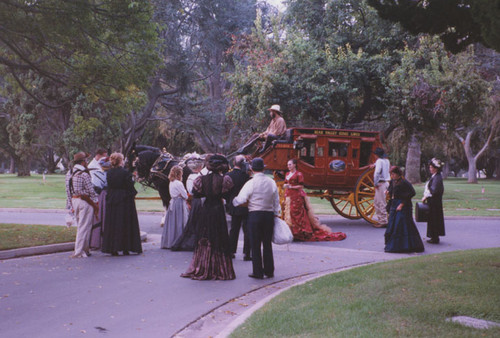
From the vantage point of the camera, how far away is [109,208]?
10.9 metres

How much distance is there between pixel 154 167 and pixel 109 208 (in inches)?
122

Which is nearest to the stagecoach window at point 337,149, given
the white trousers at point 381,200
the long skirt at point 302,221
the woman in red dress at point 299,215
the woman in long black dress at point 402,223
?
the white trousers at point 381,200

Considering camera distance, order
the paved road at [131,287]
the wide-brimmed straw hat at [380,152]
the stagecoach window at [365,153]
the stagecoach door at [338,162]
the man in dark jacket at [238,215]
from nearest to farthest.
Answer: the paved road at [131,287] < the man in dark jacket at [238,215] < the wide-brimmed straw hat at [380,152] < the stagecoach door at [338,162] < the stagecoach window at [365,153]

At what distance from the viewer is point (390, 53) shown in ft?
80.5

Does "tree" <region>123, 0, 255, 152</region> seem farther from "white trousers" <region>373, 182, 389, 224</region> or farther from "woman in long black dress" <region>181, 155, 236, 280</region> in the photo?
"woman in long black dress" <region>181, 155, 236, 280</region>

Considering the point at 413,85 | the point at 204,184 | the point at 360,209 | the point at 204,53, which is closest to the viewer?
the point at 204,184

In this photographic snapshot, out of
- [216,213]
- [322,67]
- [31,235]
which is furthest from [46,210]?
[216,213]

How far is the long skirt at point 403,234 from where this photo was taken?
11523 millimetres

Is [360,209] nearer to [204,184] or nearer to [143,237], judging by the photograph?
[143,237]

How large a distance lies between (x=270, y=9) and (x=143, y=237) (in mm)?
32887

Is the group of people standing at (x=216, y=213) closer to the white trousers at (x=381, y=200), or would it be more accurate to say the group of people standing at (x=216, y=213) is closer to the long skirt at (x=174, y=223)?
the long skirt at (x=174, y=223)

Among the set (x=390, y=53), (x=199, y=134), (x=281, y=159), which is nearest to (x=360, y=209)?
(x=281, y=159)

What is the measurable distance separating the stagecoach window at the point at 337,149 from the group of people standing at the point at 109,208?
650 centimetres

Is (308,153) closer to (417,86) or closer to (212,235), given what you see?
(212,235)
